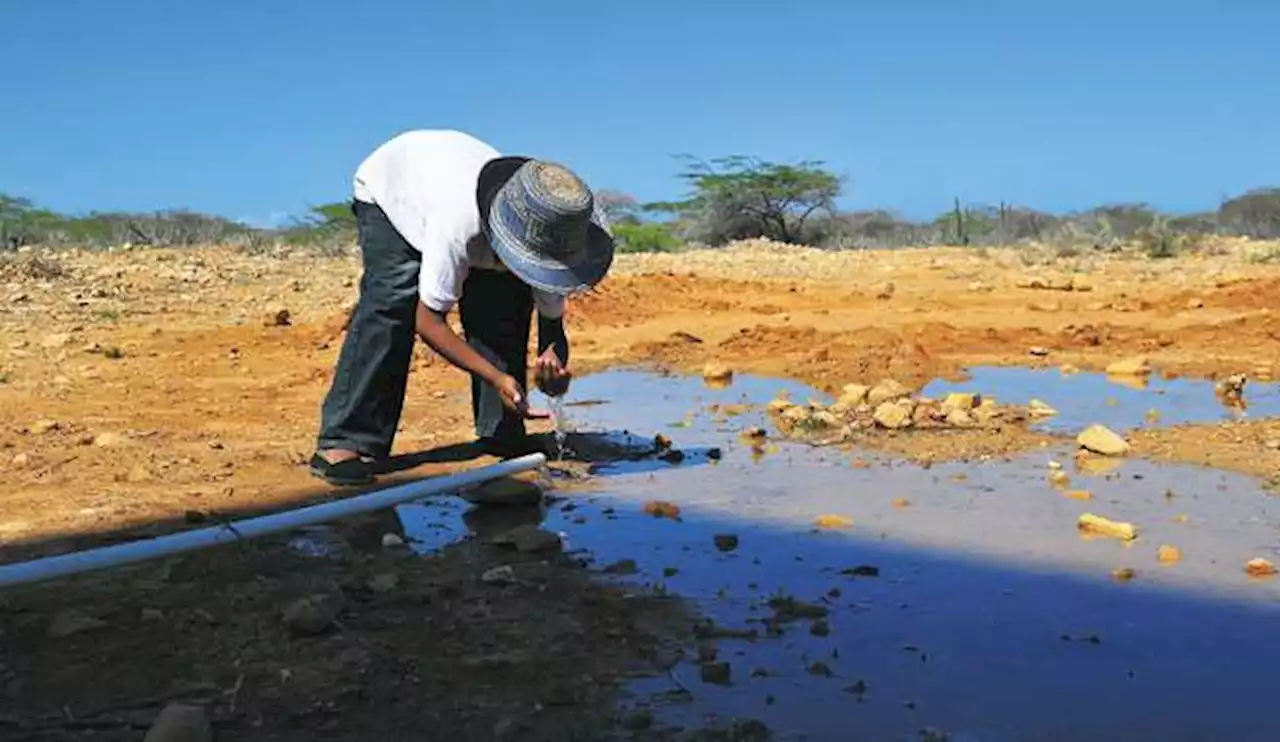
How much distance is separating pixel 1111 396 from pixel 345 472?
3541 millimetres

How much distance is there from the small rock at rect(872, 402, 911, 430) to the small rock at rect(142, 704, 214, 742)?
3.26 meters

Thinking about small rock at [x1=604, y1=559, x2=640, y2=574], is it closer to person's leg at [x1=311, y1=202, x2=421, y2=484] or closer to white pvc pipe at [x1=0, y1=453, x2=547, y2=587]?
white pvc pipe at [x1=0, y1=453, x2=547, y2=587]

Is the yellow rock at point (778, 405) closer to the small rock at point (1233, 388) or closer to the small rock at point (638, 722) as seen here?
the small rock at point (1233, 388)

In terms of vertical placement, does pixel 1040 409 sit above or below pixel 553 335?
below

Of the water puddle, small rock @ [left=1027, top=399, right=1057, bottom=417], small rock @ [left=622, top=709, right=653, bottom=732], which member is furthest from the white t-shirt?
the water puddle

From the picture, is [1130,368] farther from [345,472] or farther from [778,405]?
[345,472]

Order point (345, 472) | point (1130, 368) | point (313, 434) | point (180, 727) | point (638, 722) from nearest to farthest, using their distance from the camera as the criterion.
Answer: point (180, 727) → point (638, 722) → point (345, 472) → point (313, 434) → point (1130, 368)

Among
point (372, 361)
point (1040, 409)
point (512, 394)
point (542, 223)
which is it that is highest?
point (542, 223)

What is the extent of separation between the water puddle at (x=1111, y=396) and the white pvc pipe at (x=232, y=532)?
2330 millimetres

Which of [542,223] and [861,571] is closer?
[861,571]

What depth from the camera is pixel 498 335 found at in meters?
4.39

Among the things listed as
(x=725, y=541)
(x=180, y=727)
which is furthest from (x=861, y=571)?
(x=180, y=727)

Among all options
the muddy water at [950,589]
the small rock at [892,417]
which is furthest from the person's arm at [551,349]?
the small rock at [892,417]

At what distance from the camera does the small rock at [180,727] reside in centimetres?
202
